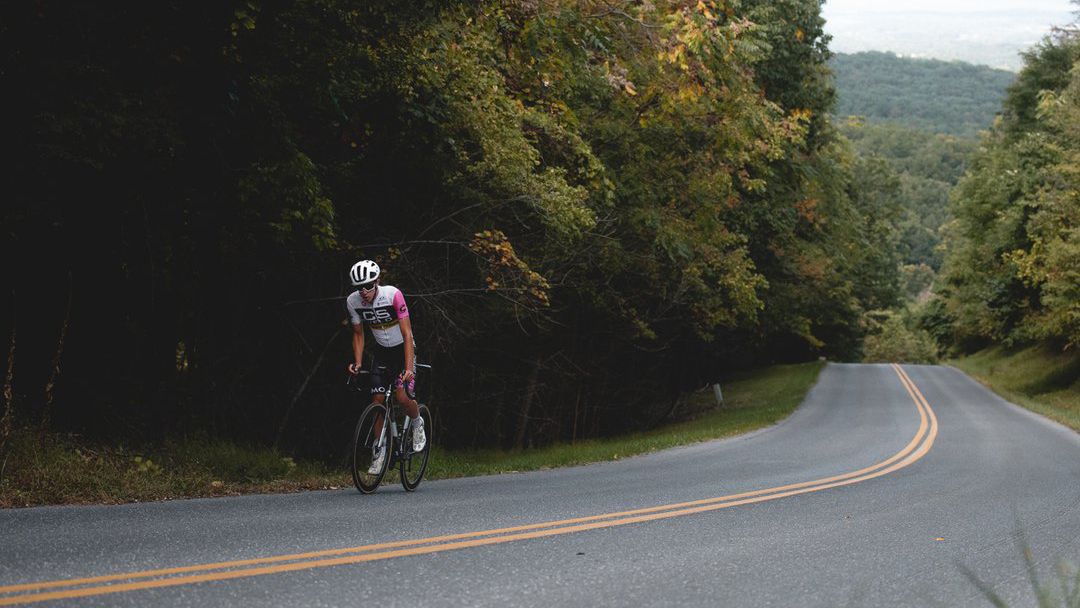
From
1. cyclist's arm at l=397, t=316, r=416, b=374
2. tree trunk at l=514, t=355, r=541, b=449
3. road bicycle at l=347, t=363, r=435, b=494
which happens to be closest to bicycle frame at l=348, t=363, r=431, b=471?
road bicycle at l=347, t=363, r=435, b=494

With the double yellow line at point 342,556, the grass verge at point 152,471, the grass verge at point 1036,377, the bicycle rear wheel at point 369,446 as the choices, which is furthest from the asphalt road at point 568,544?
the grass verge at point 1036,377

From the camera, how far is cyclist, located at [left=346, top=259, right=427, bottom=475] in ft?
29.1

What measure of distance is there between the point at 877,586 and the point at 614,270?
14.5 metres

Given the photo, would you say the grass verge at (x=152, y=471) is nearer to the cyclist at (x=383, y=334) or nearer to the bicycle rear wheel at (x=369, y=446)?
the bicycle rear wheel at (x=369, y=446)

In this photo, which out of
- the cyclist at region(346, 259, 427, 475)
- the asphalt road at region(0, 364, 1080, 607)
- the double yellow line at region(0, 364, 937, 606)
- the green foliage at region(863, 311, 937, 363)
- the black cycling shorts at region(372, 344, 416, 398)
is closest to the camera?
the double yellow line at region(0, 364, 937, 606)

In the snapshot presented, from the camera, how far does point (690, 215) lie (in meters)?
21.6

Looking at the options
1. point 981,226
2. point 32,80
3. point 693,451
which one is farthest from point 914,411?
point 981,226

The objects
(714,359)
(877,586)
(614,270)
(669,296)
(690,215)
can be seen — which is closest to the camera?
(877,586)

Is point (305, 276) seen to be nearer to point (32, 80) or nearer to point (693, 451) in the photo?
point (32, 80)

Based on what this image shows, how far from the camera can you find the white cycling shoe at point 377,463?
29.7 ft

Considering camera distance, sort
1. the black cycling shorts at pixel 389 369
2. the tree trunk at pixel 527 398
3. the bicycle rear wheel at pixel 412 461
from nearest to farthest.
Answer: the black cycling shorts at pixel 389 369 < the bicycle rear wheel at pixel 412 461 < the tree trunk at pixel 527 398

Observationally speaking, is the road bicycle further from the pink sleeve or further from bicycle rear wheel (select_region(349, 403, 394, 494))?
the pink sleeve

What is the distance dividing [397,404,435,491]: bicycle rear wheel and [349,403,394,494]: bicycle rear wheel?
0.87ft

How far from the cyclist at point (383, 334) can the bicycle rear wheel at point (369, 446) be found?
40mm
